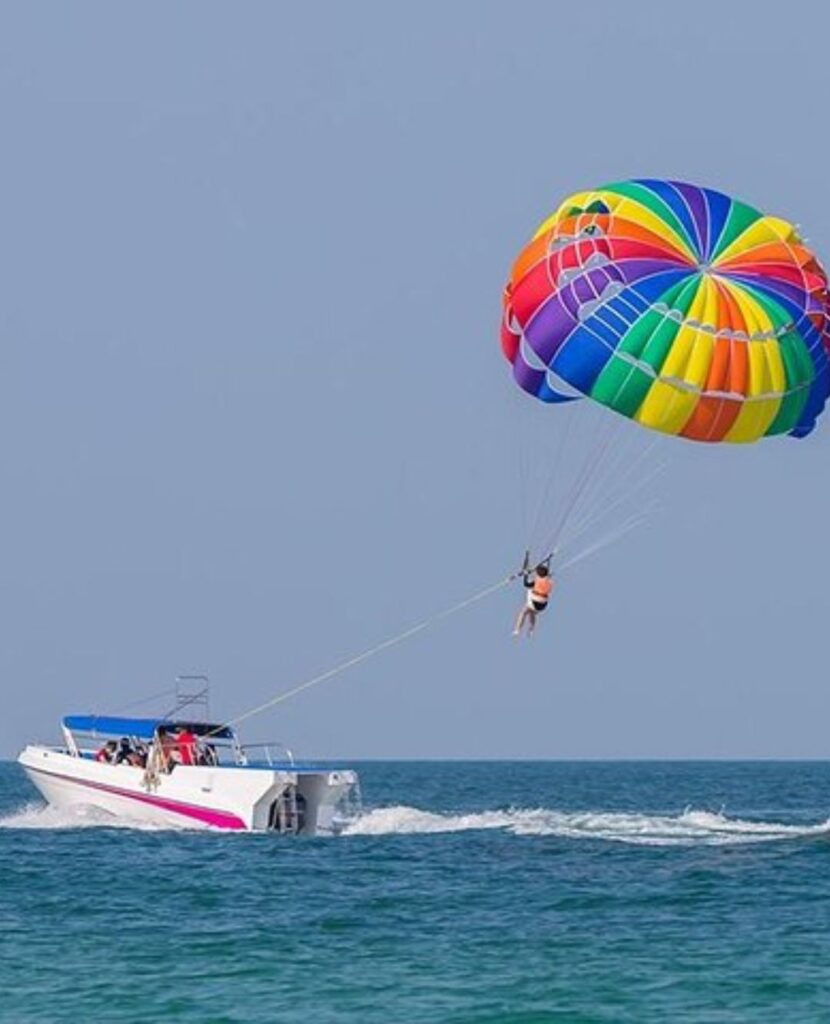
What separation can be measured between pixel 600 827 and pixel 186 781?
844cm

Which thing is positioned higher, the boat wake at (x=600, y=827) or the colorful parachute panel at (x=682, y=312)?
the colorful parachute panel at (x=682, y=312)

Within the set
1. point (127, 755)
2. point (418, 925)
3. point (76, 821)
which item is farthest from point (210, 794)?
point (418, 925)

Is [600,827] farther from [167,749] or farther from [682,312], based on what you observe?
[682,312]

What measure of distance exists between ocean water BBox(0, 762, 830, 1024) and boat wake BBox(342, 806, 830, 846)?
8.5 inches

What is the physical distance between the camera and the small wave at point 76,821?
44.4 meters

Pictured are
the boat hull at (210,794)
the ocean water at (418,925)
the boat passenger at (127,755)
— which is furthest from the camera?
the boat passenger at (127,755)

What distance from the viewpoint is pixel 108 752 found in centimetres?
4553

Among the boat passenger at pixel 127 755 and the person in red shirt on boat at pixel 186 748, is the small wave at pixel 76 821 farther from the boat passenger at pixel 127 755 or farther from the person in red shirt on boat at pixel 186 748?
the person in red shirt on boat at pixel 186 748

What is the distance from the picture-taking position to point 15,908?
31250 mm

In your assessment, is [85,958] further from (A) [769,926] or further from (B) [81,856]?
(B) [81,856]

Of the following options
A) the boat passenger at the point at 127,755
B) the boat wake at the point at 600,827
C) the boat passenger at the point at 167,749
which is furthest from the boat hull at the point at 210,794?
Result: the boat wake at the point at 600,827

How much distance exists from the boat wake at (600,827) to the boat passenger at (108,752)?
4685 mm

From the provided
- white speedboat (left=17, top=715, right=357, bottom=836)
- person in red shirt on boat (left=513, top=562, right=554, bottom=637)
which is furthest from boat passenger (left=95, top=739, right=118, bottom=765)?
person in red shirt on boat (left=513, top=562, right=554, bottom=637)

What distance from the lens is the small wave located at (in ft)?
146
